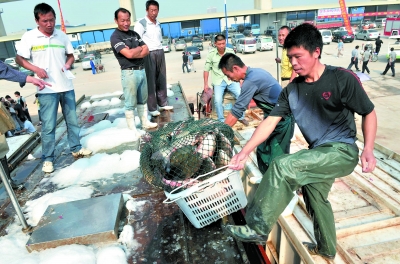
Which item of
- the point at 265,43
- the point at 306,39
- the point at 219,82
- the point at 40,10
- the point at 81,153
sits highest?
the point at 40,10

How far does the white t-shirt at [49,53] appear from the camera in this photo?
9.80ft

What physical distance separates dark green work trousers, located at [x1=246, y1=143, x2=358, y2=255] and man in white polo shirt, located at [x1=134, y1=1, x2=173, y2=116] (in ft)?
11.5

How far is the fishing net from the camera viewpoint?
80.5 inches

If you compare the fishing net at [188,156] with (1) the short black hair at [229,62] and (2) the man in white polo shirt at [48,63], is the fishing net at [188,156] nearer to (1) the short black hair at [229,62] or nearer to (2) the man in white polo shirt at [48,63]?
(1) the short black hair at [229,62]

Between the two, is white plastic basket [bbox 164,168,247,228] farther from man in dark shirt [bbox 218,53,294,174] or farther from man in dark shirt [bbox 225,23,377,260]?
man in dark shirt [bbox 218,53,294,174]

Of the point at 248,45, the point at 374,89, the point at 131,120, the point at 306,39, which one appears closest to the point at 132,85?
the point at 131,120

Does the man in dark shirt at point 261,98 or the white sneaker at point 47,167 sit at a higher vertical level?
the man in dark shirt at point 261,98

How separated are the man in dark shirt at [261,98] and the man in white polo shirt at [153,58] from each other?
81.7 inches

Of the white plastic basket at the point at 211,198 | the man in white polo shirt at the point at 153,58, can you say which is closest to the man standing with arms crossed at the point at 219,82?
the man in white polo shirt at the point at 153,58

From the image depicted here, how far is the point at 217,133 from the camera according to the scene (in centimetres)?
218

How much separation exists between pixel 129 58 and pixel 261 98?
1882 mm

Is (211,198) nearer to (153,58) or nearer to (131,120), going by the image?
A: (131,120)

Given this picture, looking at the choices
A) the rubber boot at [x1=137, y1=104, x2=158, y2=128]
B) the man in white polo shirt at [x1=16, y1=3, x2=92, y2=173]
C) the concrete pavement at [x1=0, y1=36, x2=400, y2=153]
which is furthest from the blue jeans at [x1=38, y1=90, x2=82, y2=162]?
the concrete pavement at [x1=0, y1=36, x2=400, y2=153]

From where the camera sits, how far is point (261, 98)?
302cm
